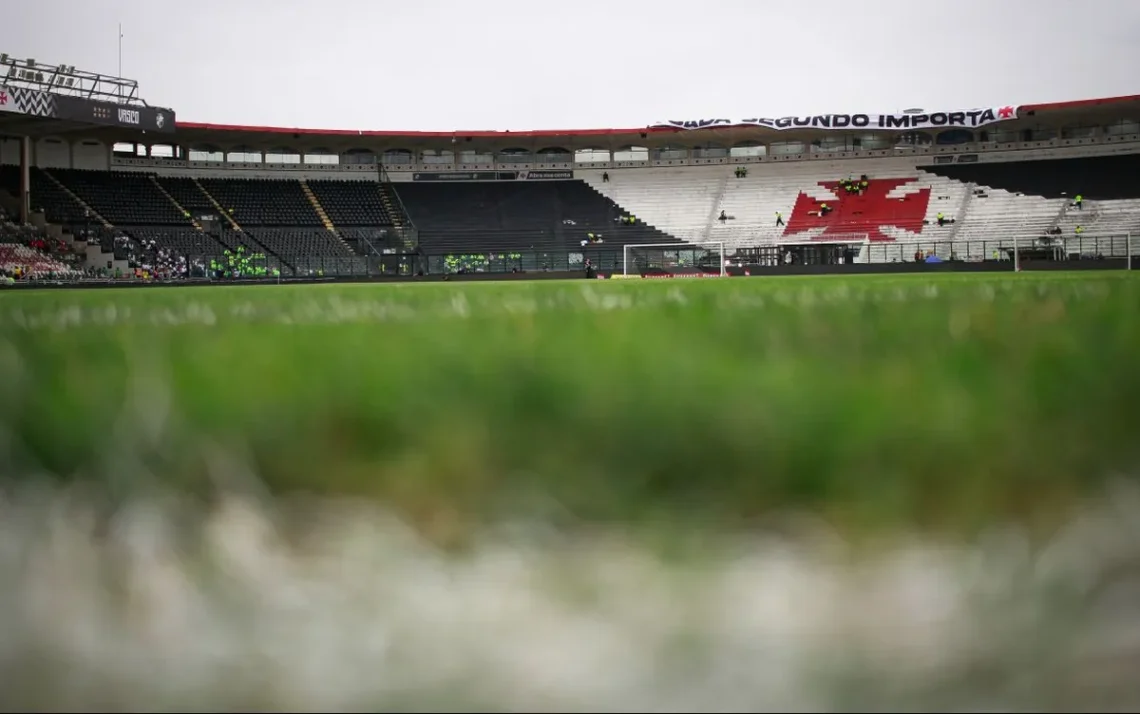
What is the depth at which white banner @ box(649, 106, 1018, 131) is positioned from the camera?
35719 mm

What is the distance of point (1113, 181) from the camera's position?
33.5m

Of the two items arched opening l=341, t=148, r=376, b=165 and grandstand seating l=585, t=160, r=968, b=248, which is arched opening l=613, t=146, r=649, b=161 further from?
arched opening l=341, t=148, r=376, b=165

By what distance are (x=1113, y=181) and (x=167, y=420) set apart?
4122 cm

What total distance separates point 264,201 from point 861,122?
2842 cm

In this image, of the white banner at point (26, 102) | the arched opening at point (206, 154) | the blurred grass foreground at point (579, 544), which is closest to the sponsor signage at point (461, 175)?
the arched opening at point (206, 154)

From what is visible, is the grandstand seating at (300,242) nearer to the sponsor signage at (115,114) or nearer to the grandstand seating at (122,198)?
the grandstand seating at (122,198)

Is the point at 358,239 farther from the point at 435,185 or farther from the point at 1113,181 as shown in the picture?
the point at 1113,181

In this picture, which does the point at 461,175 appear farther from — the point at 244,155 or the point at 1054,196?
the point at 1054,196

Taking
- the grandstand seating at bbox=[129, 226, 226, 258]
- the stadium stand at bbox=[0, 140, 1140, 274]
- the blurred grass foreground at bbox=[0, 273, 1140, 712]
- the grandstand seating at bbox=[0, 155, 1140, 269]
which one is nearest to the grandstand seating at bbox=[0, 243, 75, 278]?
the stadium stand at bbox=[0, 140, 1140, 274]

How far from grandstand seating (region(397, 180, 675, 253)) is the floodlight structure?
41.7 ft

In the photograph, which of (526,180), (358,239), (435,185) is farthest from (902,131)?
(358,239)

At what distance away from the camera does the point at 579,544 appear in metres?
0.48

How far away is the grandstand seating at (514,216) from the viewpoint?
3572cm

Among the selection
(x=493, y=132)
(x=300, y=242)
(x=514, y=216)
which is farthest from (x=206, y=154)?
(x=514, y=216)
